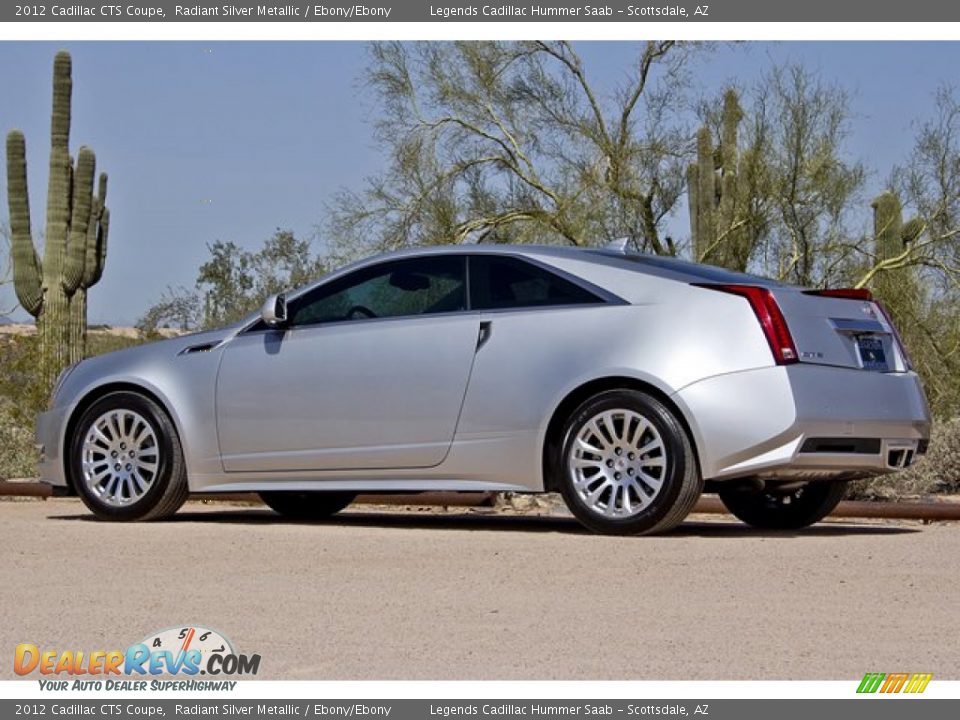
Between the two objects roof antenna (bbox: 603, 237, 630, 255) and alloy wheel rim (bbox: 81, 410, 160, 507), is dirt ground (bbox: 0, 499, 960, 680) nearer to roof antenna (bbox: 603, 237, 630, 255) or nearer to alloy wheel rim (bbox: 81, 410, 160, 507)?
alloy wheel rim (bbox: 81, 410, 160, 507)

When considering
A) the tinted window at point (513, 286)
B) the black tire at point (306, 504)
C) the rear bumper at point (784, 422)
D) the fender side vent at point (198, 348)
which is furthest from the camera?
the black tire at point (306, 504)

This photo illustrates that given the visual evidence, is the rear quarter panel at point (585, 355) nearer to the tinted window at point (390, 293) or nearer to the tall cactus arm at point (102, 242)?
the tinted window at point (390, 293)

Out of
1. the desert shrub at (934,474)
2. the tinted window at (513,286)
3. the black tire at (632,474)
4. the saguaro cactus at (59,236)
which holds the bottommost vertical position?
the desert shrub at (934,474)

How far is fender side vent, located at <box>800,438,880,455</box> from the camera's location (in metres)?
8.49

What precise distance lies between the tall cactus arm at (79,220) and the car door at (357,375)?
16.0 m

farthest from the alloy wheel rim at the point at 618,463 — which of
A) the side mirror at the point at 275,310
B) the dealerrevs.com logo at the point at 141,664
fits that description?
the dealerrevs.com logo at the point at 141,664

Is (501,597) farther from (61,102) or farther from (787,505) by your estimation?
(61,102)

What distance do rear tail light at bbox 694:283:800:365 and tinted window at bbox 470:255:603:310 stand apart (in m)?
0.97

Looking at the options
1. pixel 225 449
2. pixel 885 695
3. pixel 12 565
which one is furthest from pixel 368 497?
pixel 885 695

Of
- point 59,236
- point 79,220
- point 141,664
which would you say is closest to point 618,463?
point 141,664

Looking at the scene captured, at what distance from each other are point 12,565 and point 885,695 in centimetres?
444

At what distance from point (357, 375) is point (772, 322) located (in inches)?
93.1

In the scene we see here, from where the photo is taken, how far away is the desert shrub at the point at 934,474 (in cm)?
1510

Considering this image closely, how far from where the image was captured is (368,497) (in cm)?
1248
